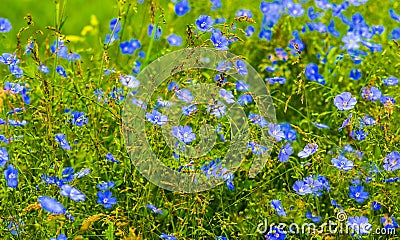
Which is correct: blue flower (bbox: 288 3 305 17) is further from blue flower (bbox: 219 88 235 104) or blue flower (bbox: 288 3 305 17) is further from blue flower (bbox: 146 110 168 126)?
blue flower (bbox: 146 110 168 126)

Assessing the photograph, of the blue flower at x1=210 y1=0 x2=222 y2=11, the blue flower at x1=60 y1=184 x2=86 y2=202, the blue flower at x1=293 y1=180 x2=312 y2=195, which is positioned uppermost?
the blue flower at x1=210 y1=0 x2=222 y2=11

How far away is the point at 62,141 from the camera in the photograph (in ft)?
8.25

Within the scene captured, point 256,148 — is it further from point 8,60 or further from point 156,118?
point 8,60

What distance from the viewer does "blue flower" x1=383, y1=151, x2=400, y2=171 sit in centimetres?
241

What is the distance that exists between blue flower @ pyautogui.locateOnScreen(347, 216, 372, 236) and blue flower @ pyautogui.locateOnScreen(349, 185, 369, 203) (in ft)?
0.47

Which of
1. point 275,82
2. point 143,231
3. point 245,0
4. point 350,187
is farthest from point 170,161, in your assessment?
point 245,0

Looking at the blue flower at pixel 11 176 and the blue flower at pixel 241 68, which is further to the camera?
the blue flower at pixel 241 68

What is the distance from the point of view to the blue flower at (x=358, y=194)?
8.16 ft

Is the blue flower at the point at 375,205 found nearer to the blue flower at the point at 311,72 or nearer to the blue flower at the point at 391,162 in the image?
the blue flower at the point at 391,162

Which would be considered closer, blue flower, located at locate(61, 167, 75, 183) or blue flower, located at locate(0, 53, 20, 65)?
blue flower, located at locate(61, 167, 75, 183)

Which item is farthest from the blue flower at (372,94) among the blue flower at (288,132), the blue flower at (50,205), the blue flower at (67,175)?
the blue flower at (50,205)

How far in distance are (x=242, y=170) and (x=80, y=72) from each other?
0.71 metres

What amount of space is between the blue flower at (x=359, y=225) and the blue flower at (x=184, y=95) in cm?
67

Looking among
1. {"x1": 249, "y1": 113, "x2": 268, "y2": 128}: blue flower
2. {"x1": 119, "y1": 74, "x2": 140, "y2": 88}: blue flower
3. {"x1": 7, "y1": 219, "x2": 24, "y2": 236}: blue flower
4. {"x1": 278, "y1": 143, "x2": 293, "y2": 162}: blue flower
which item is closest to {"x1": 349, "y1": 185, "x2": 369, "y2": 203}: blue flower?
{"x1": 278, "y1": 143, "x2": 293, "y2": 162}: blue flower
